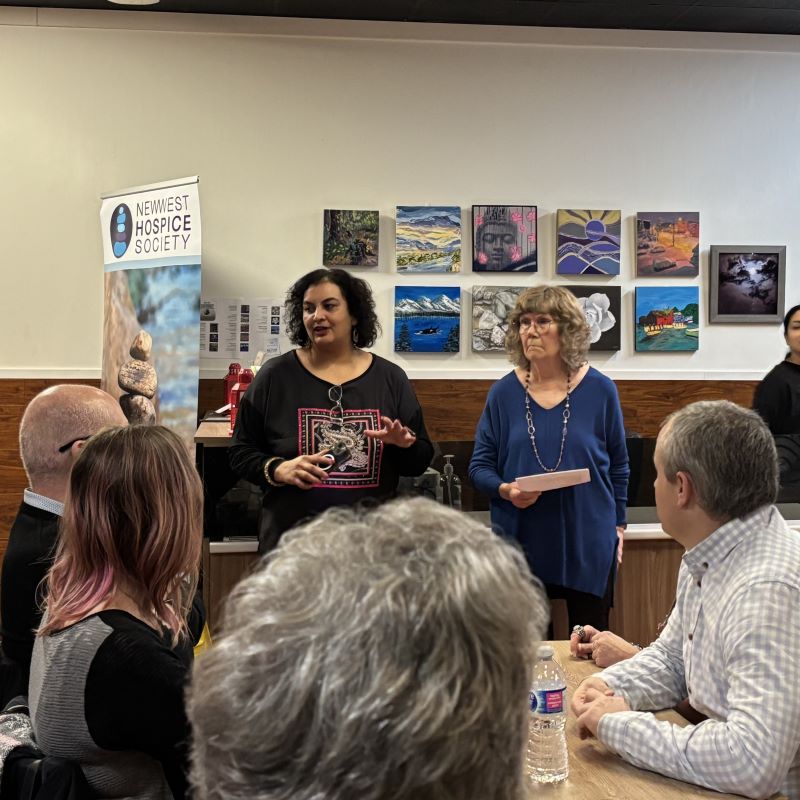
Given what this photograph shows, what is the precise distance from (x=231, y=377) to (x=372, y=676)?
4.67 meters

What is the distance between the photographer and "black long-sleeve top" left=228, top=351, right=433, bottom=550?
9.78 feet

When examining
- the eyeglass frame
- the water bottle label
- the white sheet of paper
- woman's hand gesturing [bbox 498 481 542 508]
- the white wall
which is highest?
the white wall

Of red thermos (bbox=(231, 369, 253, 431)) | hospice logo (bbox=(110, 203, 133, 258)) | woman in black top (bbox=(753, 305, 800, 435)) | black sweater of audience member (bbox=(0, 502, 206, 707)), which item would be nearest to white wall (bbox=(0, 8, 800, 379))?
hospice logo (bbox=(110, 203, 133, 258))

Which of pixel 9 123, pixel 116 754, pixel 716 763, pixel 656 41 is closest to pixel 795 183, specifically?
pixel 656 41

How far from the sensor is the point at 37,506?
1984mm

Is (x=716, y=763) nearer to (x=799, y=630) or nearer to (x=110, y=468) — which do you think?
(x=799, y=630)

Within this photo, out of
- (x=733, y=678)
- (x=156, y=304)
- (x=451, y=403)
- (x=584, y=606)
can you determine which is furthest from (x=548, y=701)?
(x=451, y=403)

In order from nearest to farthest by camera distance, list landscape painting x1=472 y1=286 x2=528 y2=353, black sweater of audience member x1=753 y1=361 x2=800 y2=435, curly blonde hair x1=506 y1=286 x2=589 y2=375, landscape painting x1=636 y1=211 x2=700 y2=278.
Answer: curly blonde hair x1=506 y1=286 x2=589 y2=375 < black sweater of audience member x1=753 y1=361 x2=800 y2=435 < landscape painting x1=472 y1=286 x2=528 y2=353 < landscape painting x1=636 y1=211 x2=700 y2=278

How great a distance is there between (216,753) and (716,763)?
39.1 inches

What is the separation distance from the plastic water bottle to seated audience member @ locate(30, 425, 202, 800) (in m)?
0.55

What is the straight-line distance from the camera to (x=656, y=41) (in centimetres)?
584

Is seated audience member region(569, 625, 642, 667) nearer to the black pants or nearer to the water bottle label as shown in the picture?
the water bottle label

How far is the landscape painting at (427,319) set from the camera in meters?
5.73

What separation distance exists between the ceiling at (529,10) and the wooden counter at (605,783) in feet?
15.7
